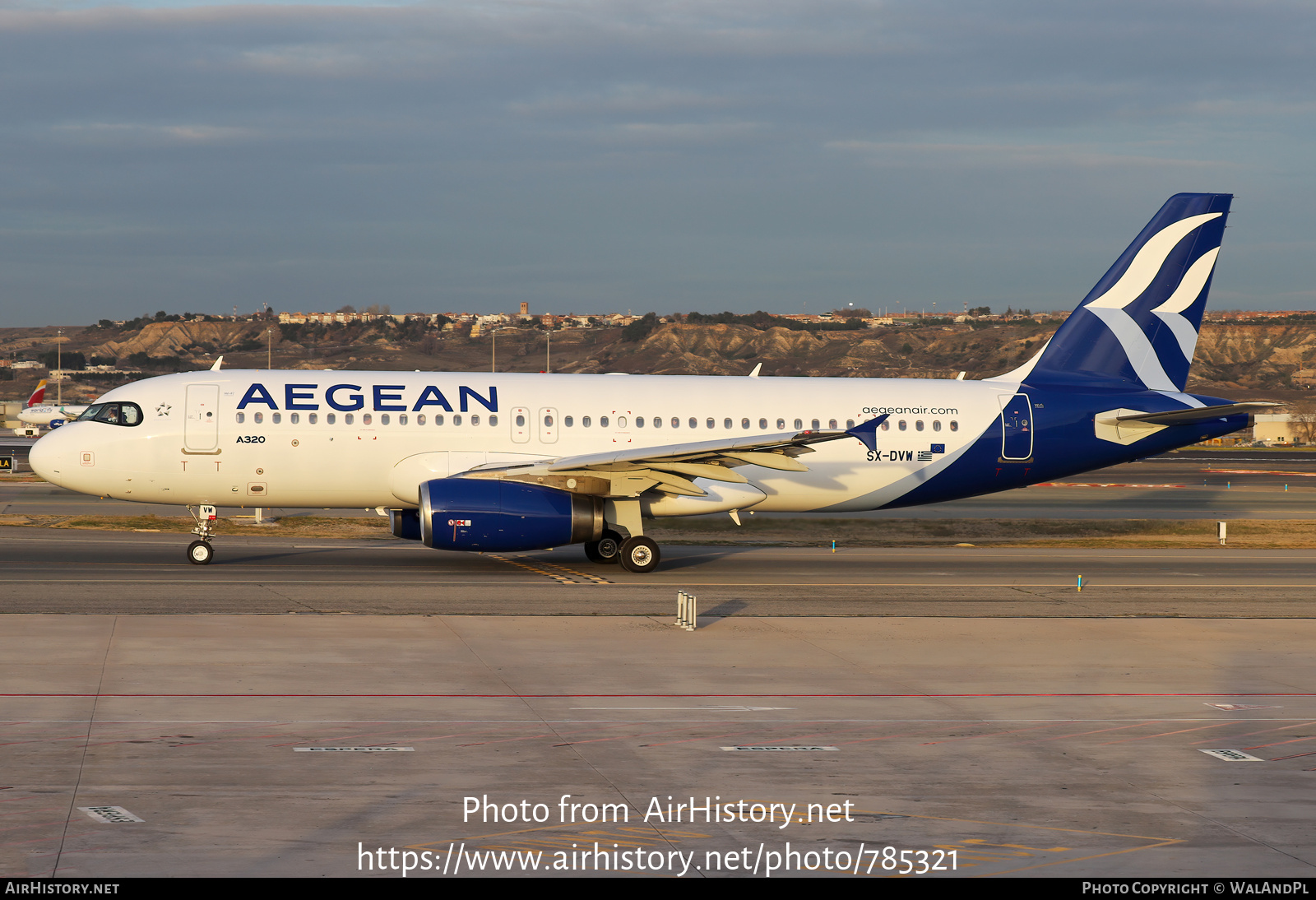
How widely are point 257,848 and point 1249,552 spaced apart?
110 feet

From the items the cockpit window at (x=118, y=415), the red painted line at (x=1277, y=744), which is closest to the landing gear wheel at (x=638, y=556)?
the cockpit window at (x=118, y=415)

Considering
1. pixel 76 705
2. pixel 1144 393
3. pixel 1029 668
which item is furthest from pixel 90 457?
pixel 1144 393

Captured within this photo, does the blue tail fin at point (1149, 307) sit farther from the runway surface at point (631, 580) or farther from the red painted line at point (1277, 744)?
the red painted line at point (1277, 744)

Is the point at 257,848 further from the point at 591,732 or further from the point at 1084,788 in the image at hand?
the point at 1084,788

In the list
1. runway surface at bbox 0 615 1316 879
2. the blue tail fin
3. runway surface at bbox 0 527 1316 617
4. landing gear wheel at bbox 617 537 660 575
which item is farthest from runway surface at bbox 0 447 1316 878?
the blue tail fin

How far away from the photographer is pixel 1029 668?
715 inches

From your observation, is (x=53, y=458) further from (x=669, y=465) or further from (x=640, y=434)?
(x=669, y=465)

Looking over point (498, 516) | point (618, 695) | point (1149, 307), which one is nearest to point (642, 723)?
point (618, 695)

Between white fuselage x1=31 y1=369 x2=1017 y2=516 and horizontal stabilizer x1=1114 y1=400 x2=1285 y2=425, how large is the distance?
3603 mm

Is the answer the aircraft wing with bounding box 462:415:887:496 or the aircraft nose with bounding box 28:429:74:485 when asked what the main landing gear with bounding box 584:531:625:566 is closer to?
the aircraft wing with bounding box 462:415:887:496

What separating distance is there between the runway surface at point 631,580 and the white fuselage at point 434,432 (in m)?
1.84

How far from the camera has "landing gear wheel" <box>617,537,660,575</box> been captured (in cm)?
2894

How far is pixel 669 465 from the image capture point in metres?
28.1

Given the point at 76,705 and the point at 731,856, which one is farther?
the point at 76,705
